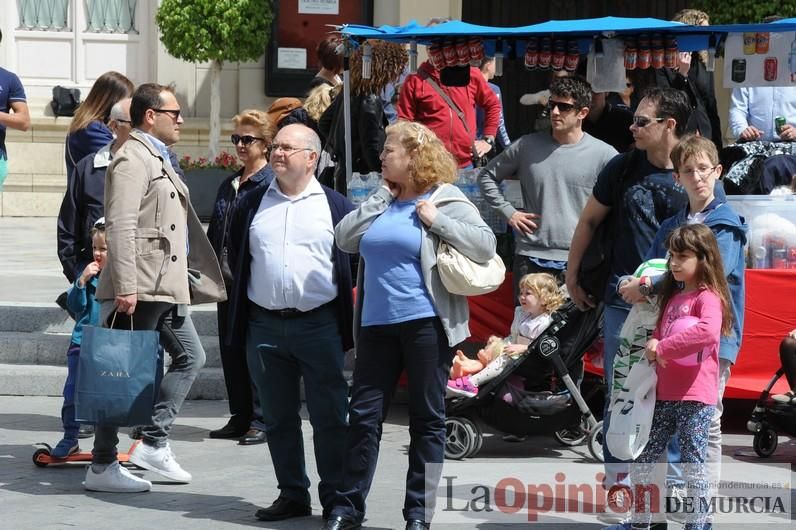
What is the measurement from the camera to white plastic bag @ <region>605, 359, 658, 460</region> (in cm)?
552

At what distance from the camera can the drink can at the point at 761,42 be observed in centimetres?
911

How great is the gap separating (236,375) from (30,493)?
5.89 ft

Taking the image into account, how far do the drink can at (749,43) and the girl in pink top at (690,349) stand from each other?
400 centimetres

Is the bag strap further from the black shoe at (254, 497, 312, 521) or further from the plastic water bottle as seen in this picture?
the black shoe at (254, 497, 312, 521)

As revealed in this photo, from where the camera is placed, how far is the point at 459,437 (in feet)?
25.1

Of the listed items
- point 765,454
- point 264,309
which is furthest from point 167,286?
point 765,454

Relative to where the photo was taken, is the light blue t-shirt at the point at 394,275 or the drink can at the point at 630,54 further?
the drink can at the point at 630,54

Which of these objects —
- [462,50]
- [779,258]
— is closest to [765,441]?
[779,258]

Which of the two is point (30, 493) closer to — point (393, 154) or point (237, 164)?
point (393, 154)

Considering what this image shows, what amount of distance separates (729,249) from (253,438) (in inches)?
130

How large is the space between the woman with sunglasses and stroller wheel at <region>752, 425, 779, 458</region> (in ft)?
9.03

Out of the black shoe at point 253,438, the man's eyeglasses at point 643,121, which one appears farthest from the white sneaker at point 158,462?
the man's eyeglasses at point 643,121

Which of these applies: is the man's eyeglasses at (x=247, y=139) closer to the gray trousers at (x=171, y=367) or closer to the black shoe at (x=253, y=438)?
the gray trousers at (x=171, y=367)

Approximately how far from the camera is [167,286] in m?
6.71
